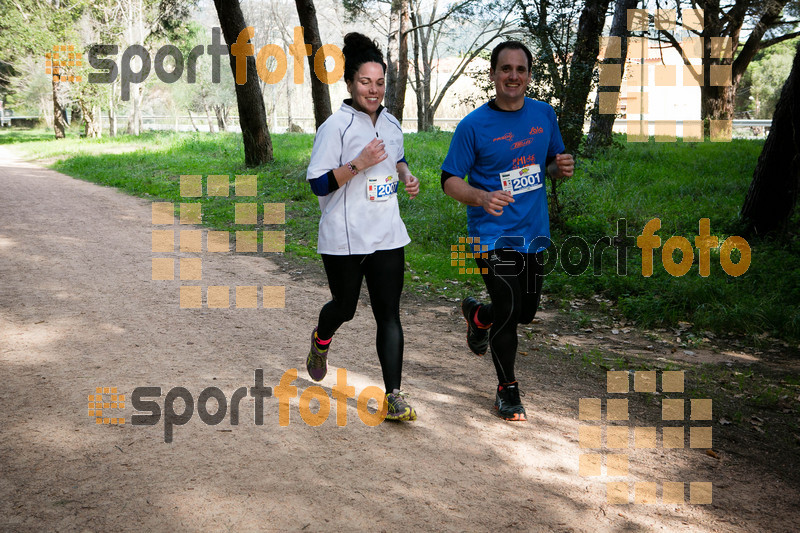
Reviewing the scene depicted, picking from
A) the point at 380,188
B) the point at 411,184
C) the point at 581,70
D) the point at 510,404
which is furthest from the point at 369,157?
the point at 581,70

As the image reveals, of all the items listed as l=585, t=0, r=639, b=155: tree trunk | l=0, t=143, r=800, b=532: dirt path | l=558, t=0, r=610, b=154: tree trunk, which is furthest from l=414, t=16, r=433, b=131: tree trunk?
l=0, t=143, r=800, b=532: dirt path

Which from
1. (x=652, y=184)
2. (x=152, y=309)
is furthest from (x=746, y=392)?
(x=652, y=184)

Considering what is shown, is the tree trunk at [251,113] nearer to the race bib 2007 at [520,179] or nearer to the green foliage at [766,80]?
the race bib 2007 at [520,179]

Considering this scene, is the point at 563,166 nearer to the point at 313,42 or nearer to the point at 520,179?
the point at 520,179

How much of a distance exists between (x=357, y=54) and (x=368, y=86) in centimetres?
21

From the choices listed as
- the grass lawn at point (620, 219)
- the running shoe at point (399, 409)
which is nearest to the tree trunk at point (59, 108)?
the grass lawn at point (620, 219)

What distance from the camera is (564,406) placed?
4.74 m

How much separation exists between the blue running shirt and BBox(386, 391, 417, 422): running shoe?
116 centimetres

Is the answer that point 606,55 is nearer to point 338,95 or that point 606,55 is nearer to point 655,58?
point 655,58

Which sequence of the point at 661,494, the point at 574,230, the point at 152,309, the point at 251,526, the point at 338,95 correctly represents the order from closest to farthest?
the point at 251,526 → the point at 661,494 → the point at 152,309 → the point at 574,230 → the point at 338,95

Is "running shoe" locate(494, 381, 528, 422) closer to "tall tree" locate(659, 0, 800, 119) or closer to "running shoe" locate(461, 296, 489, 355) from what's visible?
"running shoe" locate(461, 296, 489, 355)

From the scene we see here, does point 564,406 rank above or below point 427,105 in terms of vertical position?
below

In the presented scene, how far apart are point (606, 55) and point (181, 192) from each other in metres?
9.30

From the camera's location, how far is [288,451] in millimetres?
3711
